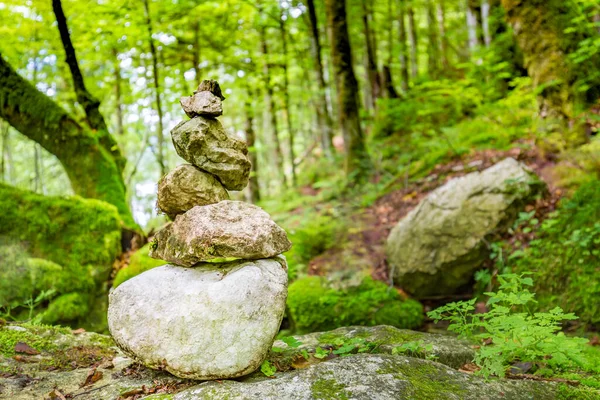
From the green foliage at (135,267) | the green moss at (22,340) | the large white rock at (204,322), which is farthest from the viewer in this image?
the green foliage at (135,267)

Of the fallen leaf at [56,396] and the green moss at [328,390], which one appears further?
the fallen leaf at [56,396]

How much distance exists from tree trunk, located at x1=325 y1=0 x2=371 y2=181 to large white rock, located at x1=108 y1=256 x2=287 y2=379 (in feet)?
23.0

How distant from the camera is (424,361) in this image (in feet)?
10.7

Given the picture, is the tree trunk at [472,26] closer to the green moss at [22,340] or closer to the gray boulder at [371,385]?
the gray boulder at [371,385]

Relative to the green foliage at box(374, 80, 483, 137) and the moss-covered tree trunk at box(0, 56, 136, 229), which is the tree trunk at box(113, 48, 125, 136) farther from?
the green foliage at box(374, 80, 483, 137)

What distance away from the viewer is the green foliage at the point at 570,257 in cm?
498

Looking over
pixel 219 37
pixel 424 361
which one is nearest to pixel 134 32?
pixel 219 37

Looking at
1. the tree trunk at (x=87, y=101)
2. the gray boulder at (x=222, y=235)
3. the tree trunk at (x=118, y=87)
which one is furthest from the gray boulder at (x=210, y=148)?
the tree trunk at (x=118, y=87)

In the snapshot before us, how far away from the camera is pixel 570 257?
541 centimetres

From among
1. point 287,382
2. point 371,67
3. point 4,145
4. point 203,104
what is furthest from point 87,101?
point 371,67

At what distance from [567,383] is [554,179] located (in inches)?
176

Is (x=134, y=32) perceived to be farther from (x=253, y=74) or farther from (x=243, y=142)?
(x=243, y=142)

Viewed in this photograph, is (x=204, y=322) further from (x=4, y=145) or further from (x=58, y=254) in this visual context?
(x=4, y=145)

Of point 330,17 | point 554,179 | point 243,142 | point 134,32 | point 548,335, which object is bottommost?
point 548,335
